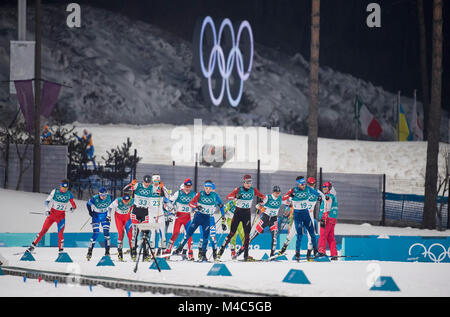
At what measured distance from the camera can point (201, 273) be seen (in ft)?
47.4

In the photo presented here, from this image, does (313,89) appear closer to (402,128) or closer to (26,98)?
(26,98)

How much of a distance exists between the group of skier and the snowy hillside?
63.7m

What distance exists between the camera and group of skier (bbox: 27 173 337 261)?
16.3m

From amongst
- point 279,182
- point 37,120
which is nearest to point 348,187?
point 279,182

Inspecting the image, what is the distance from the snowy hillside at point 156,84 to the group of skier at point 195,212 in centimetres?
6372

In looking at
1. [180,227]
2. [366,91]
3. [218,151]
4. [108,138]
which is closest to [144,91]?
[366,91]

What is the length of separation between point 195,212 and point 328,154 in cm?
3348

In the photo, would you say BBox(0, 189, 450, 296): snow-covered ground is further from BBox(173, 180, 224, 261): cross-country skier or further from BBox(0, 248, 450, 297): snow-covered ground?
BBox(173, 180, 224, 261): cross-country skier

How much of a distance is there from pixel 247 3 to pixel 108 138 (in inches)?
2381

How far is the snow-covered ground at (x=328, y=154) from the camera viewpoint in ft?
142

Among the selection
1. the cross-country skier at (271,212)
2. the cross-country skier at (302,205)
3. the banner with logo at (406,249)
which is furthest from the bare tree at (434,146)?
the cross-country skier at (302,205)

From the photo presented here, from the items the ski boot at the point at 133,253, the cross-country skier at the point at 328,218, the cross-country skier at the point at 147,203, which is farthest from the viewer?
the cross-country skier at the point at 328,218

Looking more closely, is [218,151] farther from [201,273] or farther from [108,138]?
[201,273]

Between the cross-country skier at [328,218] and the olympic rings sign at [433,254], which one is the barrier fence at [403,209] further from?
the cross-country skier at [328,218]
